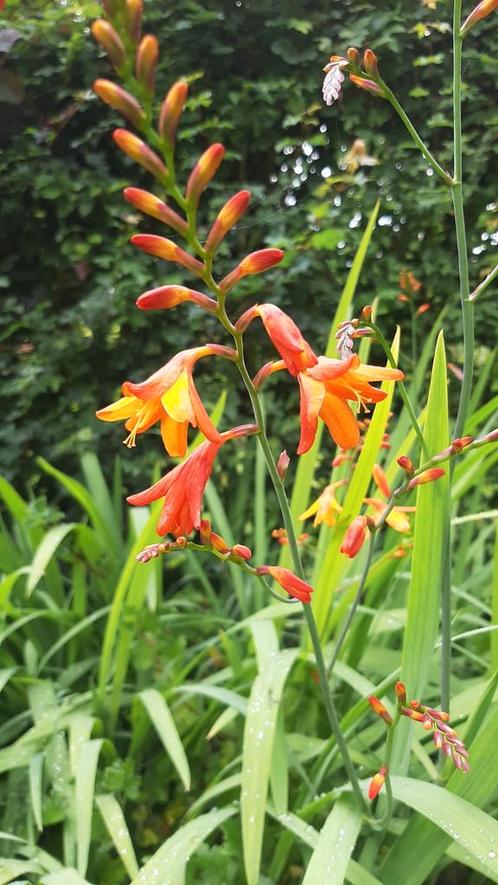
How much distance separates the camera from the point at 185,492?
1.97 ft

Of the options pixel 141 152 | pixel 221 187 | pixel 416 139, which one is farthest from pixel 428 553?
pixel 221 187

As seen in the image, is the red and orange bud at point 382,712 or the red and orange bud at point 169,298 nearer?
the red and orange bud at point 169,298

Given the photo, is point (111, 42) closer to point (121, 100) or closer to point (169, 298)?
point (121, 100)

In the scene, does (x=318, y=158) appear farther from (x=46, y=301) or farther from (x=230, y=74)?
(x=46, y=301)

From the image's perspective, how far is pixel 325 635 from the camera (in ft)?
4.04

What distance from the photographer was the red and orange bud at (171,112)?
457 millimetres

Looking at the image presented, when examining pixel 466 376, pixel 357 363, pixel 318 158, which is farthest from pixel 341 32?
pixel 357 363

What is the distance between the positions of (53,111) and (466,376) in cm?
189

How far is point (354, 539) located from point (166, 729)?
1.88 feet

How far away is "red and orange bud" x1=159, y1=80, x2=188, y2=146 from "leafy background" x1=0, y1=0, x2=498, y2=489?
1.53m

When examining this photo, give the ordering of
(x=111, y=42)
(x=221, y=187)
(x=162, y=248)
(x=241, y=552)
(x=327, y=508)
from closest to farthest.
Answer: (x=111, y=42) → (x=162, y=248) → (x=241, y=552) → (x=327, y=508) → (x=221, y=187)

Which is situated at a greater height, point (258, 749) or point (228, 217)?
point (228, 217)

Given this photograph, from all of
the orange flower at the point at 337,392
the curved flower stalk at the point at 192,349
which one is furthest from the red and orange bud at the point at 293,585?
the orange flower at the point at 337,392

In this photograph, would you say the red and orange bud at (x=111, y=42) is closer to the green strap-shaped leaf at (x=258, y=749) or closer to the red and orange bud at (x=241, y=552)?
the red and orange bud at (x=241, y=552)
